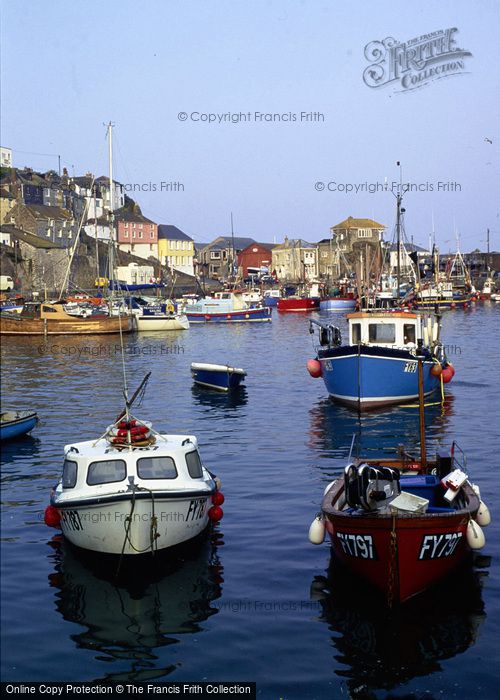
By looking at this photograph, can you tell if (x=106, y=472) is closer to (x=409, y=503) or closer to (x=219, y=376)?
(x=409, y=503)

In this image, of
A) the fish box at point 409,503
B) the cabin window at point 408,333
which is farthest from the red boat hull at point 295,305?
the fish box at point 409,503

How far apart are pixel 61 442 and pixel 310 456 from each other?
29.0 feet

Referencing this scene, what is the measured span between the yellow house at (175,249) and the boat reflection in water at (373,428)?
13262 cm

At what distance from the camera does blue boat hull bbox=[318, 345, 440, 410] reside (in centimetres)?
3497

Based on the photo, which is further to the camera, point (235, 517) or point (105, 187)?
point (105, 187)

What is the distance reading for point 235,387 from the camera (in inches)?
1722

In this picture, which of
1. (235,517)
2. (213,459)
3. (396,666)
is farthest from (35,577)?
(213,459)

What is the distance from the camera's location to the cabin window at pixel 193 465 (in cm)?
1802

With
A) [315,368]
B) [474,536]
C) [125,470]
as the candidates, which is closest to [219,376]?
[315,368]

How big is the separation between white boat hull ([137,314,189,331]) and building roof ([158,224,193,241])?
85959mm

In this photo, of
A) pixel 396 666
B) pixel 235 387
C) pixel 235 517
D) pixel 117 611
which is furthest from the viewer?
pixel 235 387

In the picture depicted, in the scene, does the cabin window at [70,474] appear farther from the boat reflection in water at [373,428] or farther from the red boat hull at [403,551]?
the boat reflection in water at [373,428]

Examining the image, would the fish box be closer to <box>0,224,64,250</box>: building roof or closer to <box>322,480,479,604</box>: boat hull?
<box>322,480,479,604</box>: boat hull

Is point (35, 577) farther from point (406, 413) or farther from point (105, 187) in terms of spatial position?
point (105, 187)
